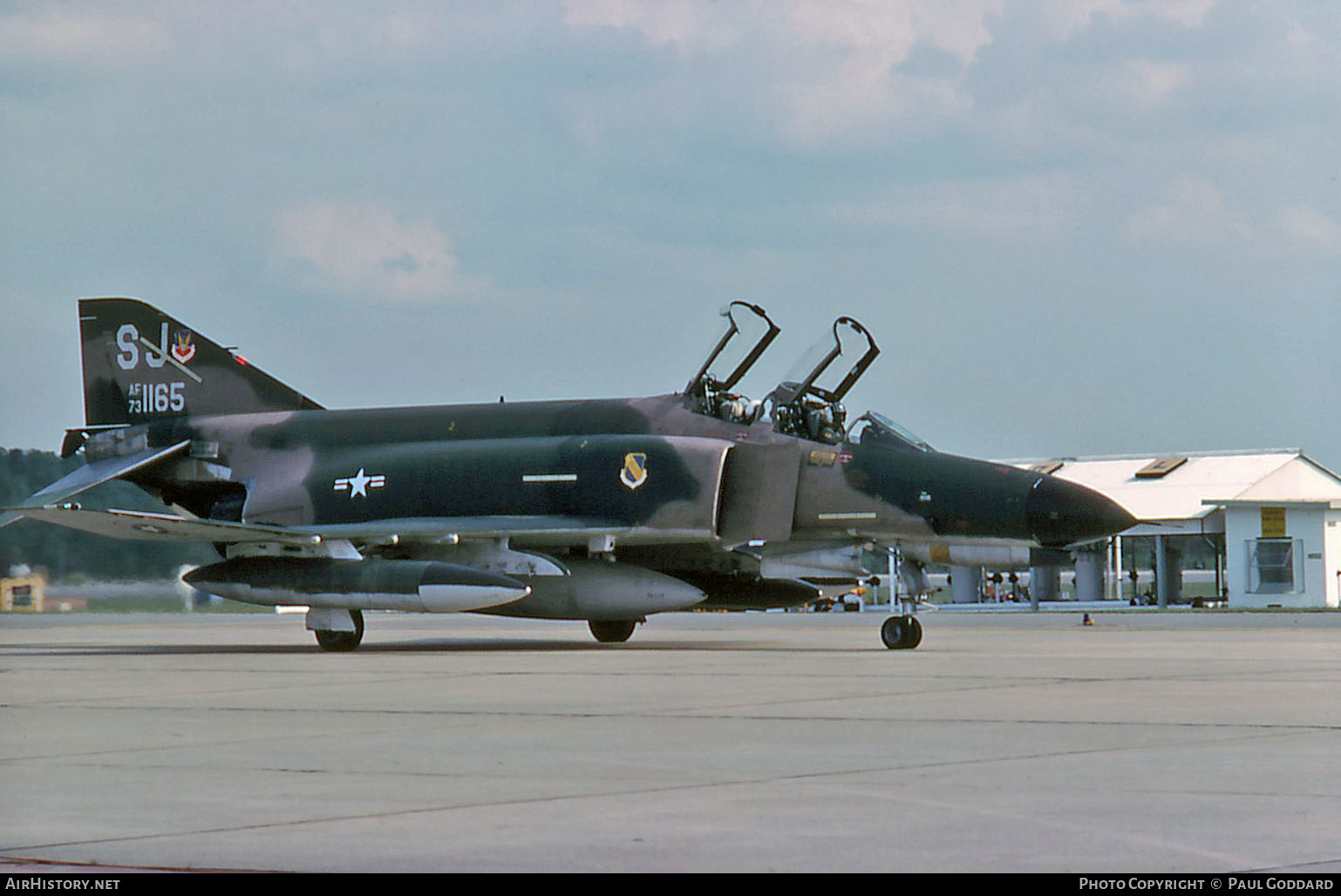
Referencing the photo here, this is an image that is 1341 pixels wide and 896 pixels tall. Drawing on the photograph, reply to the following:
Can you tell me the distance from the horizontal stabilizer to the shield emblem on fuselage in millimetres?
3233

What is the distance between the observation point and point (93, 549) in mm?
18422

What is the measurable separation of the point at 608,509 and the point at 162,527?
14.8 feet

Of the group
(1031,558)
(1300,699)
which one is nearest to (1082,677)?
(1300,699)

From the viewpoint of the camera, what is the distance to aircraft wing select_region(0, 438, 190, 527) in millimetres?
21047

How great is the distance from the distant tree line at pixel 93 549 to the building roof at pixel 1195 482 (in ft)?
76.3

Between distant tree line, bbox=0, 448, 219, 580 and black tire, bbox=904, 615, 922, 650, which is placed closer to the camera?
distant tree line, bbox=0, 448, 219, 580

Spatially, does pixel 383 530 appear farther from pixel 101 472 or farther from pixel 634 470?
pixel 101 472

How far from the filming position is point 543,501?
18.8m

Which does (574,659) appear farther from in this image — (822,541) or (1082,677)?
(1082,677)

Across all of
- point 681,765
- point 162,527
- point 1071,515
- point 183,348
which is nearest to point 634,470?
point 1071,515

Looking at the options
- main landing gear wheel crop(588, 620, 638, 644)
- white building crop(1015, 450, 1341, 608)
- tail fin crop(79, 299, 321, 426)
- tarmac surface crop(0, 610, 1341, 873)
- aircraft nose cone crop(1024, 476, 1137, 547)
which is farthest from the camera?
white building crop(1015, 450, 1341, 608)

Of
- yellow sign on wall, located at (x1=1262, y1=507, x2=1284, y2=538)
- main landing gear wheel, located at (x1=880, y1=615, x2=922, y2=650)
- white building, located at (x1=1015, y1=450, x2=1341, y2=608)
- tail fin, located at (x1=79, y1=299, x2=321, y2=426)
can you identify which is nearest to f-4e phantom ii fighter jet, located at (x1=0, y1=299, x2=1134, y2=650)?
main landing gear wheel, located at (x1=880, y1=615, x2=922, y2=650)

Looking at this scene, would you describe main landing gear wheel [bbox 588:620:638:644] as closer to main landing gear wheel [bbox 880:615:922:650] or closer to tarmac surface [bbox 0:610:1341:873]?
main landing gear wheel [bbox 880:615:922:650]

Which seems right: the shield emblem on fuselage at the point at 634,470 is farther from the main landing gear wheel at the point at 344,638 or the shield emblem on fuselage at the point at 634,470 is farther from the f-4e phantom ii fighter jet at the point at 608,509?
the main landing gear wheel at the point at 344,638
